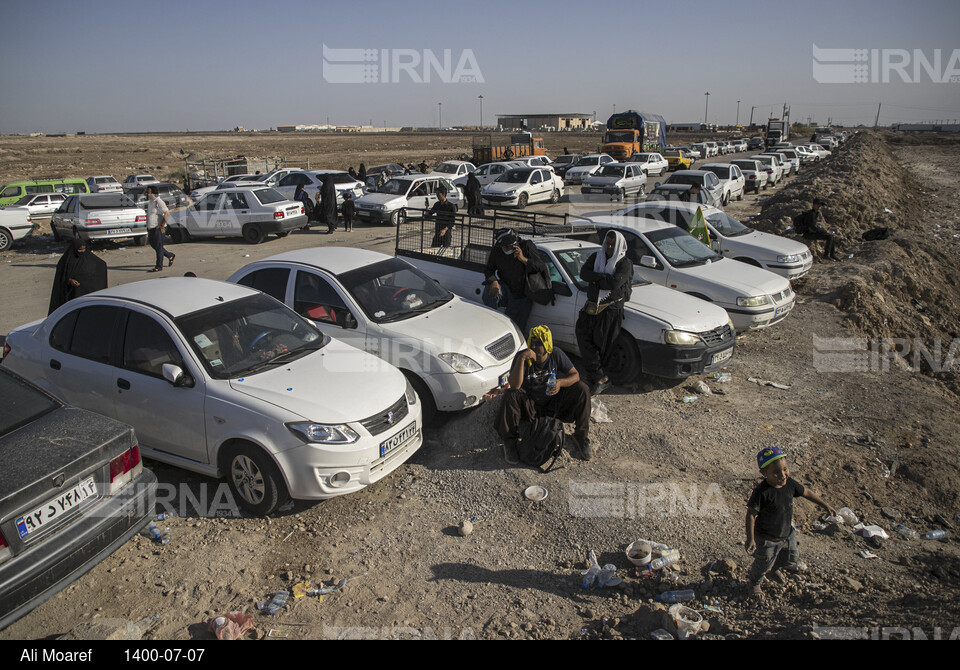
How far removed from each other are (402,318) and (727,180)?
66.0 ft

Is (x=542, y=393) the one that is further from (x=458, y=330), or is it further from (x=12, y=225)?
(x=12, y=225)

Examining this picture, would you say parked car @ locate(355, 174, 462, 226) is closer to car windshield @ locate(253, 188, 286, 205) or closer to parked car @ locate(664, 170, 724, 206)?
car windshield @ locate(253, 188, 286, 205)

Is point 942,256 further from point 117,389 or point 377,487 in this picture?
point 117,389

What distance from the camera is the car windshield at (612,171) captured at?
985 inches

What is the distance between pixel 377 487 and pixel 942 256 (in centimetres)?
1613

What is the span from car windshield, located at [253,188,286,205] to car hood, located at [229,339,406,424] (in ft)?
44.7

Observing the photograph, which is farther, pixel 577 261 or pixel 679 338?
pixel 577 261

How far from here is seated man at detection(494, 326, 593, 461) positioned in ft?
17.2

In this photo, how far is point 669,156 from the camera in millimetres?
39781

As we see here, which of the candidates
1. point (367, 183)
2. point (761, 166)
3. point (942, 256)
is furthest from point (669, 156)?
point (942, 256)

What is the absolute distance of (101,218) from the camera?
16125mm

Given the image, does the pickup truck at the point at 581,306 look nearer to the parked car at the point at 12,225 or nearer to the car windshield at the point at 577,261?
the car windshield at the point at 577,261

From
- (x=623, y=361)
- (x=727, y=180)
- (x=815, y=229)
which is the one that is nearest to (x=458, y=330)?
(x=623, y=361)

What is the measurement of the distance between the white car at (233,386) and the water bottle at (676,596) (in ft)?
7.49
